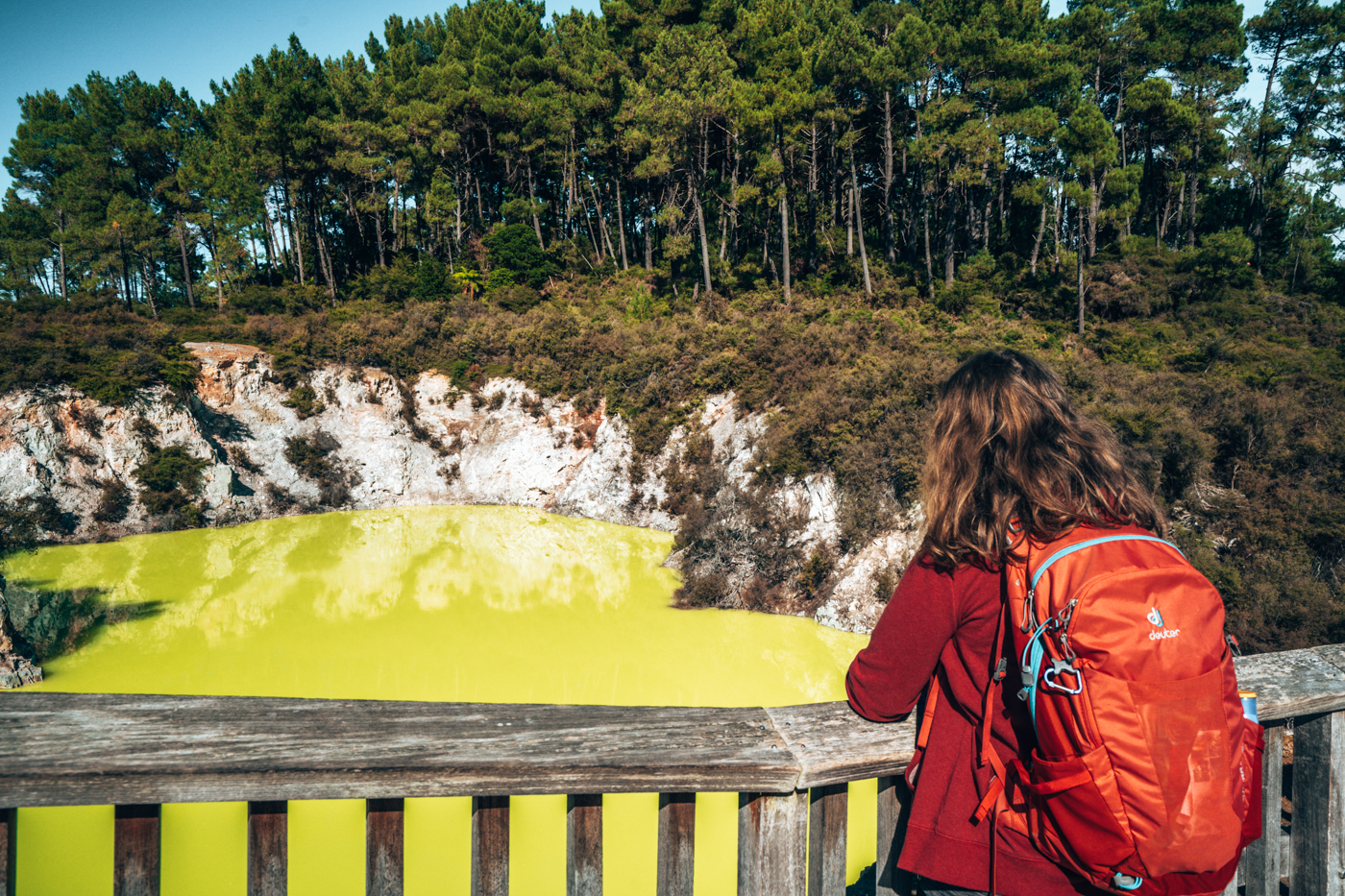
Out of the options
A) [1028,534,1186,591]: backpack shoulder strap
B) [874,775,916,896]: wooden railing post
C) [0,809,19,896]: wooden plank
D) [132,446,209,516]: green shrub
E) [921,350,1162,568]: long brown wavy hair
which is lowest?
[132,446,209,516]: green shrub

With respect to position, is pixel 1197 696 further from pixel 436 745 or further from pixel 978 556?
pixel 436 745

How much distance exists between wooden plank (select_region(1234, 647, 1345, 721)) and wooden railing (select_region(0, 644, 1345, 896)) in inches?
42.1

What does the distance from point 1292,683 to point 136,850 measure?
2681 millimetres

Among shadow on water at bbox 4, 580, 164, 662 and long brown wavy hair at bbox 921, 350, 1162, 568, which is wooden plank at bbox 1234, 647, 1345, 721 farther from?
shadow on water at bbox 4, 580, 164, 662

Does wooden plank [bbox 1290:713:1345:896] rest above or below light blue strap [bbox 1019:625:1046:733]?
below

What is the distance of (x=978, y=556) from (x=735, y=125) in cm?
2352

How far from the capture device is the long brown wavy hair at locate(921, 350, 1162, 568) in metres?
1.33

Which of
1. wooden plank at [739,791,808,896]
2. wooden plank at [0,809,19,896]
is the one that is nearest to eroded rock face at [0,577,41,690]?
wooden plank at [0,809,19,896]

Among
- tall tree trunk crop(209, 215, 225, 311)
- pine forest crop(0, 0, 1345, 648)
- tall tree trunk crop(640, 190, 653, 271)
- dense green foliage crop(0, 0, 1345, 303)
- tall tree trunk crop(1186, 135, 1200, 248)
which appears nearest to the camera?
pine forest crop(0, 0, 1345, 648)

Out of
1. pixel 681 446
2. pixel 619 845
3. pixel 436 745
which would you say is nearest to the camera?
pixel 436 745

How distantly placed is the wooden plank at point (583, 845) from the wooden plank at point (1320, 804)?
197 cm

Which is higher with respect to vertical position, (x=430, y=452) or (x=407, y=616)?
(x=430, y=452)

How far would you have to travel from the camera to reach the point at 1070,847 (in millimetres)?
1183

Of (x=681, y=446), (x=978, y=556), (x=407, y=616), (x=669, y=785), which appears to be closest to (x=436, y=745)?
(x=669, y=785)
